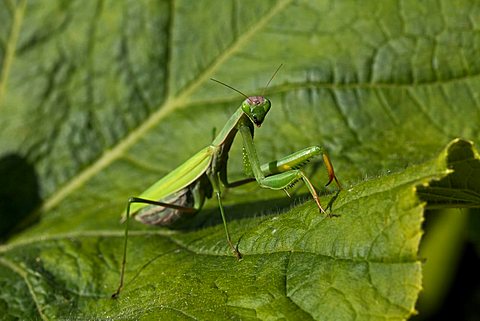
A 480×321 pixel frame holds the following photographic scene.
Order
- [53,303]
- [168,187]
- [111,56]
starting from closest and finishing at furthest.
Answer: [53,303], [168,187], [111,56]

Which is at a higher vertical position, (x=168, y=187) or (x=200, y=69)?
(x=200, y=69)

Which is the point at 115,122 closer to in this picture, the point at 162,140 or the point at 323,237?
the point at 162,140

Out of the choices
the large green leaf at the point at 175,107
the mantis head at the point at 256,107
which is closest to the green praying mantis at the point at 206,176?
the mantis head at the point at 256,107

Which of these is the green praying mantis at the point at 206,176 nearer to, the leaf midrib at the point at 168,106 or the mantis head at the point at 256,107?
the mantis head at the point at 256,107

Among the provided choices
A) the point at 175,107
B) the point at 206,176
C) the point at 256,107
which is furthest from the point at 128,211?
the point at 175,107

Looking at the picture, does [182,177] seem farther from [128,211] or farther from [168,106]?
[168,106]

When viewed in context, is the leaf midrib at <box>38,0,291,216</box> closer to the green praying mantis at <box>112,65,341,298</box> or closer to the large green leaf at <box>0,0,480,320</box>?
the large green leaf at <box>0,0,480,320</box>

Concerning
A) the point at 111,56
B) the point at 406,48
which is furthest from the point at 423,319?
the point at 111,56
